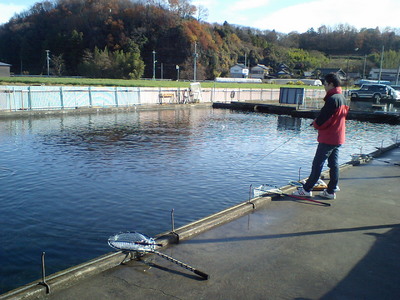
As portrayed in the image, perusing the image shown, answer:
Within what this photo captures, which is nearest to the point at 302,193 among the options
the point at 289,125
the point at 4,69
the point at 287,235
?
the point at 287,235

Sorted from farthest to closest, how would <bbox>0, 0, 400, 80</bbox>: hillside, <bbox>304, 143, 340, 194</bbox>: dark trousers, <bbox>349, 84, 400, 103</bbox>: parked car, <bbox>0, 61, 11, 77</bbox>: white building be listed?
<bbox>0, 0, 400, 80</bbox>: hillside → <bbox>0, 61, 11, 77</bbox>: white building → <bbox>349, 84, 400, 103</bbox>: parked car → <bbox>304, 143, 340, 194</bbox>: dark trousers

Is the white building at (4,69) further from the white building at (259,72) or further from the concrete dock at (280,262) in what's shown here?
the white building at (259,72)

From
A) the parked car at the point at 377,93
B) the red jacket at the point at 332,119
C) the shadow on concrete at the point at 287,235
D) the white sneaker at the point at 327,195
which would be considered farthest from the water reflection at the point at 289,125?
the parked car at the point at 377,93

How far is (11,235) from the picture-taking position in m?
5.59

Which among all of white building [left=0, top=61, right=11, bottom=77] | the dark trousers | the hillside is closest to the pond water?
the dark trousers

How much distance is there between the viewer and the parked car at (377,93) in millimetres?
37062

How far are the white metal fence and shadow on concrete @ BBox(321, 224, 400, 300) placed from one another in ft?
76.8

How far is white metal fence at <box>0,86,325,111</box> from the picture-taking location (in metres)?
22.9

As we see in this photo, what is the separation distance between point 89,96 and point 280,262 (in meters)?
25.4

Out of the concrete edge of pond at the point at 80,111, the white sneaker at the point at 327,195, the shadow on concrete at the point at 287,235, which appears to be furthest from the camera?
the concrete edge of pond at the point at 80,111

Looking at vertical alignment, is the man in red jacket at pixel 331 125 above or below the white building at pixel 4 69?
below

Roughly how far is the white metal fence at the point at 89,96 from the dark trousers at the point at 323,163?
71.4ft

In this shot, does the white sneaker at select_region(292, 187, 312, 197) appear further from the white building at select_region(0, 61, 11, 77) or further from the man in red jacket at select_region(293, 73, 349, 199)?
the white building at select_region(0, 61, 11, 77)

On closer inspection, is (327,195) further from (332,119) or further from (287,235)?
(287,235)
